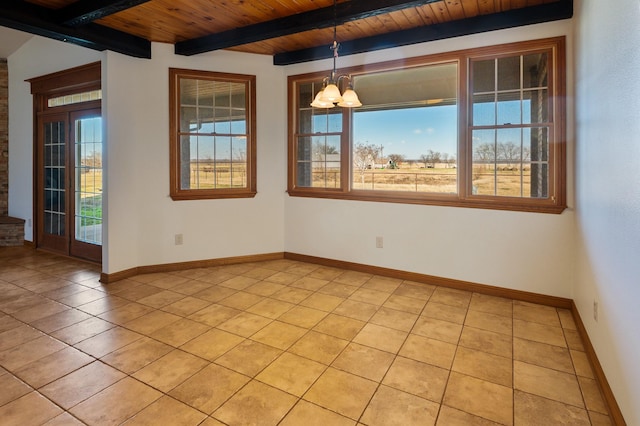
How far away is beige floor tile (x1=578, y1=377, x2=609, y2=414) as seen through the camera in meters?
1.96

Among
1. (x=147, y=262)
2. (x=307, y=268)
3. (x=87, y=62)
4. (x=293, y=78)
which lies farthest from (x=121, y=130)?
(x=307, y=268)

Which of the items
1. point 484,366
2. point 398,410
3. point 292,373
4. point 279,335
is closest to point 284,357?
point 292,373

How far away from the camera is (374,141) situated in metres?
4.76

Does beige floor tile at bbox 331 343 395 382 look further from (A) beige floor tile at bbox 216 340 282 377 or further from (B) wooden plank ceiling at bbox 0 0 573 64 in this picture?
(B) wooden plank ceiling at bbox 0 0 573 64

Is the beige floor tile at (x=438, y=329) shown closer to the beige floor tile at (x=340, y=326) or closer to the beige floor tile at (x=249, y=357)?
the beige floor tile at (x=340, y=326)

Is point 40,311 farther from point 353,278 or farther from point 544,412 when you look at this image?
point 544,412

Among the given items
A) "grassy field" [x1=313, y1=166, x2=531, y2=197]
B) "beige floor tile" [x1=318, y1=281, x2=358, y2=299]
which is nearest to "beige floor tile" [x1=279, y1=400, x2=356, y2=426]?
"beige floor tile" [x1=318, y1=281, x2=358, y2=299]

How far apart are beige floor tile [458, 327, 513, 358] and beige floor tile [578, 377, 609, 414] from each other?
43 cm

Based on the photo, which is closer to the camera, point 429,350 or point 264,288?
point 429,350

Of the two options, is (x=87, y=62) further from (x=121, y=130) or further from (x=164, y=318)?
(x=164, y=318)

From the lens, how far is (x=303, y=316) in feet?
10.3

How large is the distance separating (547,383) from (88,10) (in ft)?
14.9

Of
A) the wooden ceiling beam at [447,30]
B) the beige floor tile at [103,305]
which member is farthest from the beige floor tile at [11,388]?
the wooden ceiling beam at [447,30]

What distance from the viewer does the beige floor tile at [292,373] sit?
7.01ft
